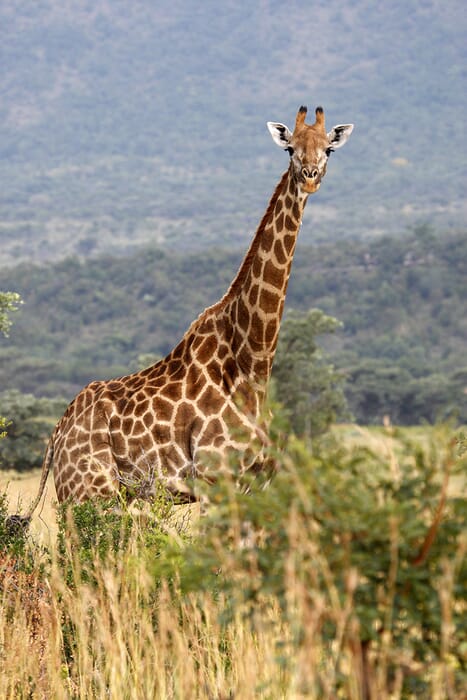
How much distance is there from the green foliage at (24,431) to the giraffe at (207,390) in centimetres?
1702

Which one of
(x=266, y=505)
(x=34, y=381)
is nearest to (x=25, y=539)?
(x=266, y=505)

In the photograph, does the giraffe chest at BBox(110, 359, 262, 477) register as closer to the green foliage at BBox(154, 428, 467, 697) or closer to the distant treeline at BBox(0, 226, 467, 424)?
the green foliage at BBox(154, 428, 467, 697)

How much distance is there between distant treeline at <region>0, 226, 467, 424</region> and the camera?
88.4 m

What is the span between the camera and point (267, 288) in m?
8.33

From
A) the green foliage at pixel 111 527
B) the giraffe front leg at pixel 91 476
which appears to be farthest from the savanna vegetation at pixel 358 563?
the giraffe front leg at pixel 91 476

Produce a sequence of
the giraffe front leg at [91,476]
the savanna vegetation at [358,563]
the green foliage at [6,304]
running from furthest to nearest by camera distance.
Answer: the green foliage at [6,304] → the giraffe front leg at [91,476] → the savanna vegetation at [358,563]

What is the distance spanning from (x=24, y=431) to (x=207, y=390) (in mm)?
22837

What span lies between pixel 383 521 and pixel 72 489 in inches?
188

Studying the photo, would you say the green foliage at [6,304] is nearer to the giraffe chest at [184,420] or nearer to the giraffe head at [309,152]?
the giraffe chest at [184,420]

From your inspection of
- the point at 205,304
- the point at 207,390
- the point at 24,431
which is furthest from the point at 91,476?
the point at 205,304

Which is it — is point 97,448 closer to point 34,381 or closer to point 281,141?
point 281,141

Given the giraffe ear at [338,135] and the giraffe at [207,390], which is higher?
the giraffe ear at [338,135]

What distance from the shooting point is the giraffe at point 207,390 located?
317 inches

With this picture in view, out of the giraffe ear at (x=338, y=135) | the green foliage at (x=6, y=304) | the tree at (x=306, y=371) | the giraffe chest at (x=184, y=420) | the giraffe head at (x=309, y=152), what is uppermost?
the tree at (x=306, y=371)
